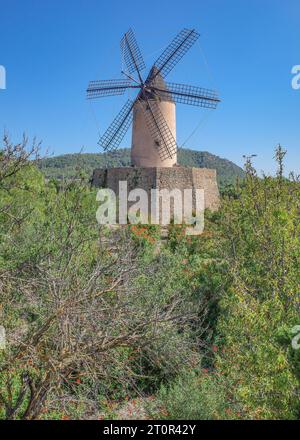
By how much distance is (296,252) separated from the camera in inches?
228

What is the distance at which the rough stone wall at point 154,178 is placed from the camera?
18312mm

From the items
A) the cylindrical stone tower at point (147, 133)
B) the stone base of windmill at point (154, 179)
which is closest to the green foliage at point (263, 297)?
the stone base of windmill at point (154, 179)

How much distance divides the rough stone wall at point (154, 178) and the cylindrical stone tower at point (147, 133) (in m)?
0.52

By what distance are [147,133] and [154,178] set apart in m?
1.88

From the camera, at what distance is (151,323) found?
16.8 ft

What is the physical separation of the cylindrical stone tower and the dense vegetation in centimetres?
1008

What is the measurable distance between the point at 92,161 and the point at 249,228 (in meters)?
44.2

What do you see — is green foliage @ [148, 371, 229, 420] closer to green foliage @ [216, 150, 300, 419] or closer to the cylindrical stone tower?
green foliage @ [216, 150, 300, 419]

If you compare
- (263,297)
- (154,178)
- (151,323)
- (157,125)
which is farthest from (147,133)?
(151,323)

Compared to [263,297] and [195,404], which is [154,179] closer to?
[263,297]

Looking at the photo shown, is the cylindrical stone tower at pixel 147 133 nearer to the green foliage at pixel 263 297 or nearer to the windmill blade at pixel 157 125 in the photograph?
the windmill blade at pixel 157 125

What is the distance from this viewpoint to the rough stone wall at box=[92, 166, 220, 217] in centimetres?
1831

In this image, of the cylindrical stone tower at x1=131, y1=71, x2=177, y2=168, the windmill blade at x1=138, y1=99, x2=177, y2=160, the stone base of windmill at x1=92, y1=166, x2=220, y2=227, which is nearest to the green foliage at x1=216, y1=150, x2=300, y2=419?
the stone base of windmill at x1=92, y1=166, x2=220, y2=227
